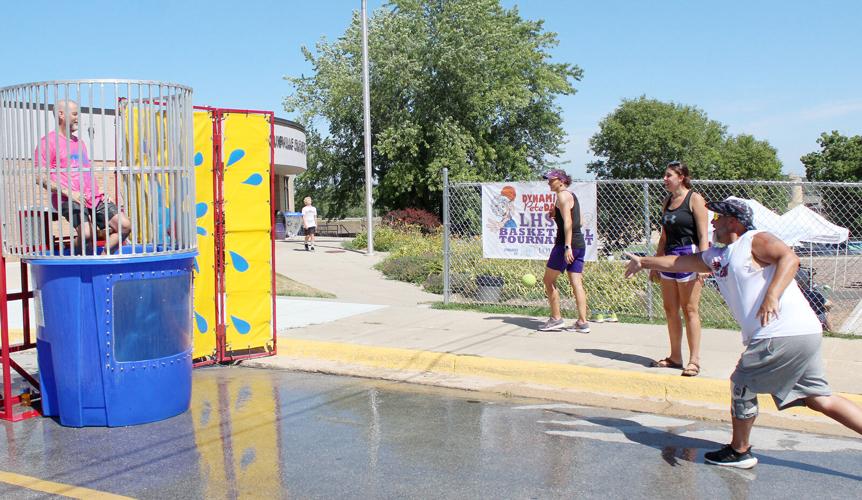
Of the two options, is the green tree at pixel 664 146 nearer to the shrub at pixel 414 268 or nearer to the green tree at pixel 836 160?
the green tree at pixel 836 160

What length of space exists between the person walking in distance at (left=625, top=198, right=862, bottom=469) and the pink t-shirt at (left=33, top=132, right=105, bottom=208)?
170 inches

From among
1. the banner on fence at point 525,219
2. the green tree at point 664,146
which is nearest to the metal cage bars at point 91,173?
the banner on fence at point 525,219

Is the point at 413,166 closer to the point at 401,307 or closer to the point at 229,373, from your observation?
the point at 401,307

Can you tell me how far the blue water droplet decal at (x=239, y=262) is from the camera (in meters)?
7.76

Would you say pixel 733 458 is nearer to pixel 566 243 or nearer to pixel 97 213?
pixel 566 243

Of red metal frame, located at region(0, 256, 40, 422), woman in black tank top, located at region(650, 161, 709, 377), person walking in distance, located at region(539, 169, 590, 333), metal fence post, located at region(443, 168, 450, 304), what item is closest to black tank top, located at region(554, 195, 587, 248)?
person walking in distance, located at region(539, 169, 590, 333)

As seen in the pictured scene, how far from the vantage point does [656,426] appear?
5672 mm

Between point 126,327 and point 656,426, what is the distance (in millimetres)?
3908

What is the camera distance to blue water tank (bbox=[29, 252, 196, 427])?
5.48 metres

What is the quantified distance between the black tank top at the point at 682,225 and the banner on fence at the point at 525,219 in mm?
2918

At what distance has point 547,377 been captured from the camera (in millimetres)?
6906

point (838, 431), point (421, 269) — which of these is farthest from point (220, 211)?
point (421, 269)

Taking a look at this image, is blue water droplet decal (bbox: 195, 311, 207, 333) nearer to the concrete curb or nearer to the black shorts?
the concrete curb

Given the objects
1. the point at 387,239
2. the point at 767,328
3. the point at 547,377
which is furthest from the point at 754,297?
the point at 387,239
